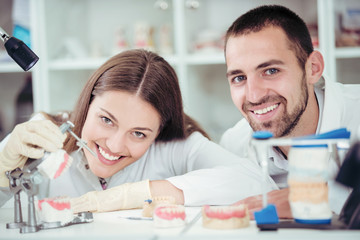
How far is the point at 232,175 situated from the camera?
4.51 feet

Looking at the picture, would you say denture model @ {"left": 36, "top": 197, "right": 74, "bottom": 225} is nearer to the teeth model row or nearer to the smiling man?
the teeth model row

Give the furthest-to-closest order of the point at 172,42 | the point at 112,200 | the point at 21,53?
the point at 172,42, the point at 112,200, the point at 21,53

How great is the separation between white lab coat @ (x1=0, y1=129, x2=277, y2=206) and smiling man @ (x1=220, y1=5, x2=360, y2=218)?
19 centimetres

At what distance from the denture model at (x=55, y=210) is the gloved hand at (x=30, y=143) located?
0.12 meters

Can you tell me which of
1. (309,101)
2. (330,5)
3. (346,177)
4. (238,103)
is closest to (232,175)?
(238,103)

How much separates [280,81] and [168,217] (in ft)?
2.37

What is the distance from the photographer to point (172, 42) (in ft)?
9.80

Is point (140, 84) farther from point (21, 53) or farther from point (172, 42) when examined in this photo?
point (172, 42)

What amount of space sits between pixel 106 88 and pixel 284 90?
1.96ft

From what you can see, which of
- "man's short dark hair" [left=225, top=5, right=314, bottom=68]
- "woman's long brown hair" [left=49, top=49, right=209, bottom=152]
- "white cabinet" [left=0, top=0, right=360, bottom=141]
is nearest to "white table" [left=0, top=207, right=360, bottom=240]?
"woman's long brown hair" [left=49, top=49, right=209, bottom=152]

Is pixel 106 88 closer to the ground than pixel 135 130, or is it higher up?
higher up

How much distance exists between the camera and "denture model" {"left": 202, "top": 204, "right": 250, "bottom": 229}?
0.92 m

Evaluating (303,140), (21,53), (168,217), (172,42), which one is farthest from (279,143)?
(172,42)

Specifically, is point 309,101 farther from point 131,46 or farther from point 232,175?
point 131,46
